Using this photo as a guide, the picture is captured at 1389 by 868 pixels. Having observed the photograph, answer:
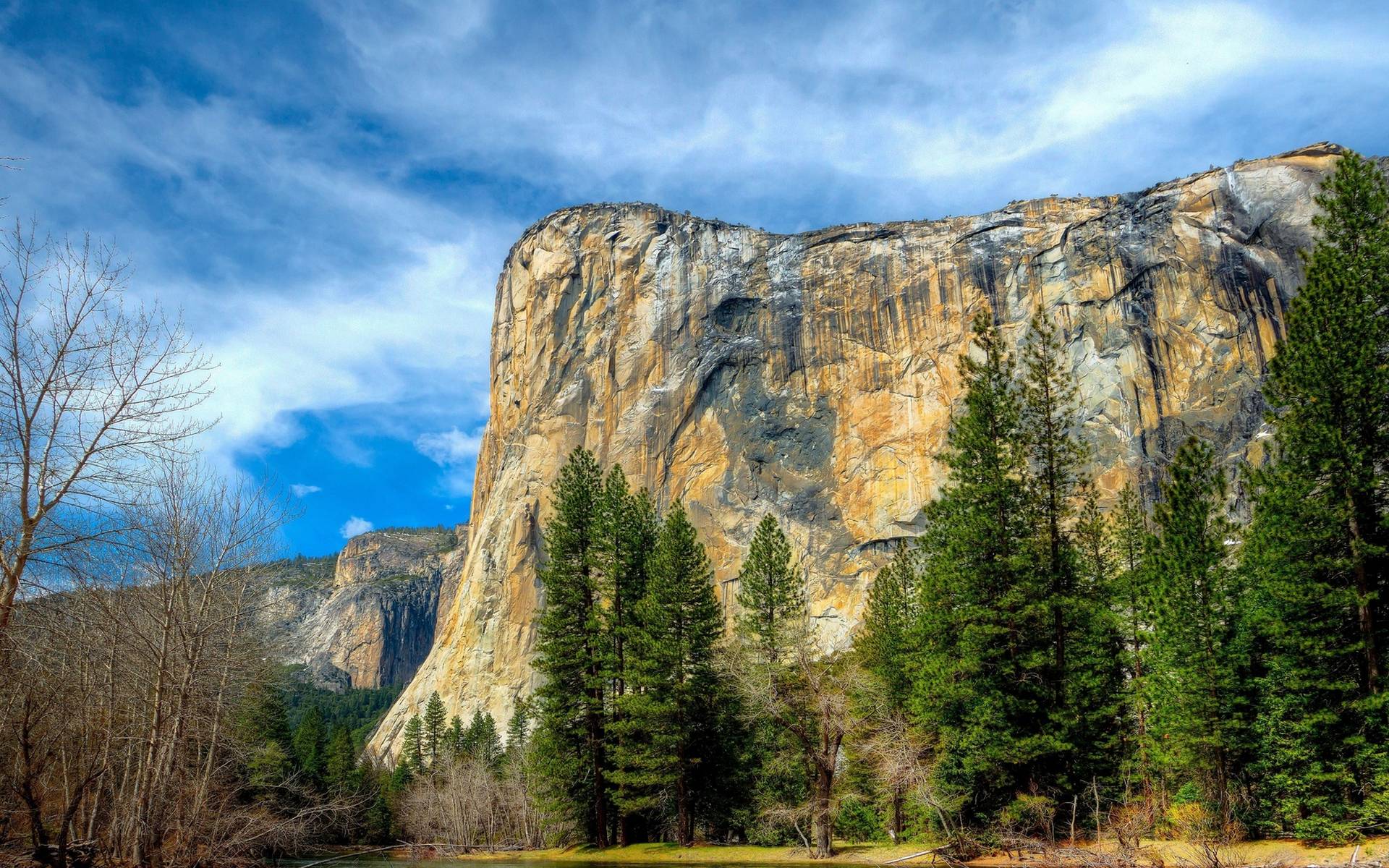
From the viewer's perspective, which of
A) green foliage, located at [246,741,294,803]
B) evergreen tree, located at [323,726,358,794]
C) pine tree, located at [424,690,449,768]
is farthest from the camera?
pine tree, located at [424,690,449,768]

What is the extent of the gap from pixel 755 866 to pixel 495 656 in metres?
71.7

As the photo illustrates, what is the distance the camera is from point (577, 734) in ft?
129

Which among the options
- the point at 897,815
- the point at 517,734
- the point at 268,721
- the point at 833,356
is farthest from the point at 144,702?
the point at 833,356

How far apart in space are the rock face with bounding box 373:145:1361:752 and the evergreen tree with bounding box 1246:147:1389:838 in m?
63.9

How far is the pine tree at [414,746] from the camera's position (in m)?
78.5

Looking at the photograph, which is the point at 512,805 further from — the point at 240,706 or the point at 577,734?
the point at 240,706

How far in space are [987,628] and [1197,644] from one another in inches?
244

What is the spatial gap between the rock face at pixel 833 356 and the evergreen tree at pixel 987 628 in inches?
2278

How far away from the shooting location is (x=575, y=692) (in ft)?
130

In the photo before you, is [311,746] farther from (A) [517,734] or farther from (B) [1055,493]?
(B) [1055,493]

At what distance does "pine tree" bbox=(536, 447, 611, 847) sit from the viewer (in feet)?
127

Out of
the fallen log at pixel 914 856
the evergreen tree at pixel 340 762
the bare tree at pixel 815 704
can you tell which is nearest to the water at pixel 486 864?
the bare tree at pixel 815 704

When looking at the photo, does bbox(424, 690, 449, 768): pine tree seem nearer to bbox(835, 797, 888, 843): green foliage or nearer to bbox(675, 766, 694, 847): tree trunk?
bbox(835, 797, 888, 843): green foliage

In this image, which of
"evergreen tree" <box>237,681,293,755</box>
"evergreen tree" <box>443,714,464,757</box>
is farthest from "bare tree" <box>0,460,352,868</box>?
"evergreen tree" <box>443,714,464,757</box>
